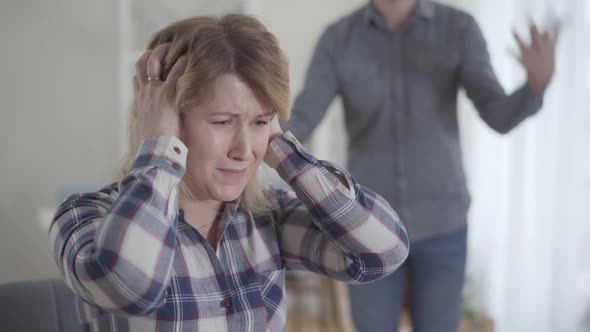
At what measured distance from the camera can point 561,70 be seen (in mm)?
2418

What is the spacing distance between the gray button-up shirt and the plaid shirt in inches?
18.5

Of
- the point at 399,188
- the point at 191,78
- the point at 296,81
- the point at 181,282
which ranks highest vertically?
the point at 191,78

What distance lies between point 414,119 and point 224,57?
0.74m

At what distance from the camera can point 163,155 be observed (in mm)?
879

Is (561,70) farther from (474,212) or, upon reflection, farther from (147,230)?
(147,230)

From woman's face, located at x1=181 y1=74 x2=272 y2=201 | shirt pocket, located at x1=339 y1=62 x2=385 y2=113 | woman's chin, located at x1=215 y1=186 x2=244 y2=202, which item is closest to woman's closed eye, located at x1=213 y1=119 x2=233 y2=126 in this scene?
woman's face, located at x1=181 y1=74 x2=272 y2=201

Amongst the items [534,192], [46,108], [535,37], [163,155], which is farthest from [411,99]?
[46,108]

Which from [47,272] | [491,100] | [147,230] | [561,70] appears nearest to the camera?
Answer: [147,230]

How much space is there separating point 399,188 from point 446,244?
7.3 inches

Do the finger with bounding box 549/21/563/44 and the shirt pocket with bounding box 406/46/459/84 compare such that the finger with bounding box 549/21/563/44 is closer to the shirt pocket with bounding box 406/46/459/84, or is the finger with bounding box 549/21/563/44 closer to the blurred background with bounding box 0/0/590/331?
the shirt pocket with bounding box 406/46/459/84

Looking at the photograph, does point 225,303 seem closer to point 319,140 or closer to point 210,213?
point 210,213

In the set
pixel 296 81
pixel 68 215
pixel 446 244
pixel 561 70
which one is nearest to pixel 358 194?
pixel 68 215

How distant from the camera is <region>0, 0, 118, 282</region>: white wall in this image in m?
3.03

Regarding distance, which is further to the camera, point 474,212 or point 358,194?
point 474,212
